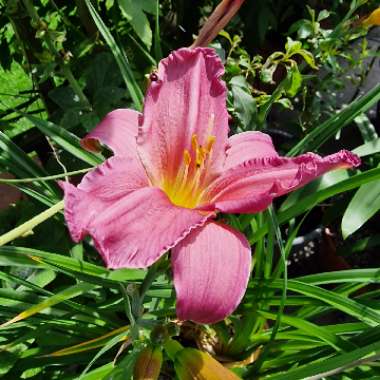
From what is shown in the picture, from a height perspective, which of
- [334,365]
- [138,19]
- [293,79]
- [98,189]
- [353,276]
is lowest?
[334,365]

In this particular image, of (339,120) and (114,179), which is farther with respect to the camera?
(339,120)

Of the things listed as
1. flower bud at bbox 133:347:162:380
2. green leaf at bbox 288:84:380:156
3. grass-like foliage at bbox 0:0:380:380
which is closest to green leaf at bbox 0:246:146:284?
grass-like foliage at bbox 0:0:380:380

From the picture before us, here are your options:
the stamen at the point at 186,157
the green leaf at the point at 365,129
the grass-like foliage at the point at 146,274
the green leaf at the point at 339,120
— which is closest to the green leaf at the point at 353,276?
the grass-like foliage at the point at 146,274

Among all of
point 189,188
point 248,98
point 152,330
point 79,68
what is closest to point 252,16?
point 79,68

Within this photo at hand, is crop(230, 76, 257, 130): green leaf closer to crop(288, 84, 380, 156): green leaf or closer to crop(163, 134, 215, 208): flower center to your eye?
crop(288, 84, 380, 156): green leaf

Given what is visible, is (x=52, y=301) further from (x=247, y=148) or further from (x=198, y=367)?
(x=247, y=148)

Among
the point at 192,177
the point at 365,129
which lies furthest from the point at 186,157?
the point at 365,129

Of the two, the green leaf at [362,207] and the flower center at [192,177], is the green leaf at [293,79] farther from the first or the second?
the flower center at [192,177]

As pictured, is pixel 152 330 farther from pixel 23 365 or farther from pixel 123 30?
pixel 123 30
